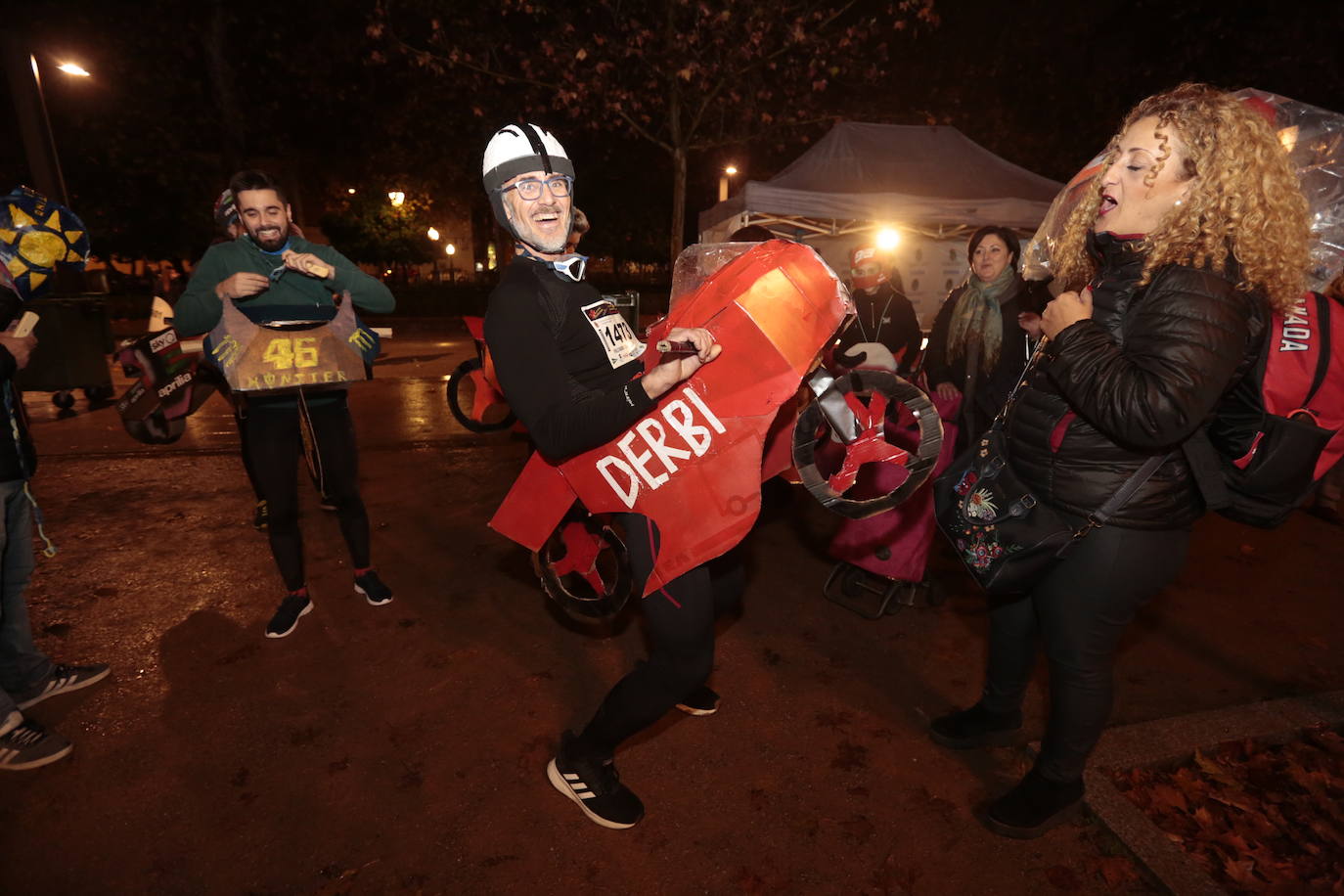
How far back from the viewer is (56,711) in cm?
298

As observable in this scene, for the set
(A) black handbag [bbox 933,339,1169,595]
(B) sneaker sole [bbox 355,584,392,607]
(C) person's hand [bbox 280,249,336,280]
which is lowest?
(B) sneaker sole [bbox 355,584,392,607]

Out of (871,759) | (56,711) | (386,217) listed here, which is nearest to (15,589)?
(56,711)

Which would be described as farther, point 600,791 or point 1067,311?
point 600,791

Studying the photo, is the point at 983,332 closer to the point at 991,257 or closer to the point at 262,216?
the point at 991,257

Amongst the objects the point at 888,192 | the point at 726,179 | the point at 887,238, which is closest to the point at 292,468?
the point at 888,192

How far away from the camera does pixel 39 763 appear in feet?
8.72

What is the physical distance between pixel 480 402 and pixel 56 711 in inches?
90.4

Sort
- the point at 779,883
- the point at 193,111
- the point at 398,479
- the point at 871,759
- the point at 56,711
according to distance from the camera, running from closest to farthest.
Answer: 1. the point at 779,883
2. the point at 871,759
3. the point at 56,711
4. the point at 398,479
5. the point at 193,111

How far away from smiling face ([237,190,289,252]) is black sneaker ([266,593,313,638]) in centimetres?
184

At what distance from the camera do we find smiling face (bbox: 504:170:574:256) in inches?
79.6

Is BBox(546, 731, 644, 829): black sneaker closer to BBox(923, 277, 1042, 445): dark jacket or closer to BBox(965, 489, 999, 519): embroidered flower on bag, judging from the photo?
BBox(965, 489, 999, 519): embroidered flower on bag

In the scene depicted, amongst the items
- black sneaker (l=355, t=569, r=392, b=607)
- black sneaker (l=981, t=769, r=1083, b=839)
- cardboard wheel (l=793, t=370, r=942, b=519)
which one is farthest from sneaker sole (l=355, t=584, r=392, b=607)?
black sneaker (l=981, t=769, r=1083, b=839)

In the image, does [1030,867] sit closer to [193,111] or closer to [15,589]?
[15,589]

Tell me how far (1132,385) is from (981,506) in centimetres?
60
